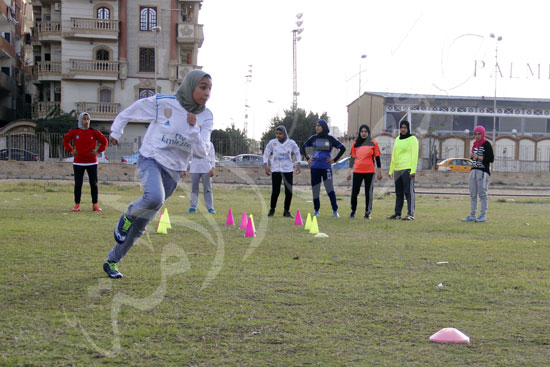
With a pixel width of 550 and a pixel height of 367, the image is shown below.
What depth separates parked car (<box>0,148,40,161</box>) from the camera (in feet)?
112

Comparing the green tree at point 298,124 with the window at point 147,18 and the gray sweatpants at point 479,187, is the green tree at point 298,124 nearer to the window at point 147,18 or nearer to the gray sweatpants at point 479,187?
the window at point 147,18

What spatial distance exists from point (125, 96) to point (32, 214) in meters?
40.4

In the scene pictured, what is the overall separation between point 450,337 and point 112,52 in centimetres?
5016

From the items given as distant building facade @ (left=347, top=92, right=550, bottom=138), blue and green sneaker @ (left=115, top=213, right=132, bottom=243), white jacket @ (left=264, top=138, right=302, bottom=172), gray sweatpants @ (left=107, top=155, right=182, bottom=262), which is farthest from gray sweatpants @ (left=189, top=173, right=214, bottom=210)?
distant building facade @ (left=347, top=92, right=550, bottom=138)

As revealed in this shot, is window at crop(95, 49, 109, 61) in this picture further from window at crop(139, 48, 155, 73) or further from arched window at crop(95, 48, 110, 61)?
window at crop(139, 48, 155, 73)

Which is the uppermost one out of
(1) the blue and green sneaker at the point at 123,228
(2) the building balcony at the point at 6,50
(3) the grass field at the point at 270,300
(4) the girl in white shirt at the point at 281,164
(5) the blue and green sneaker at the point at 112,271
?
(2) the building balcony at the point at 6,50

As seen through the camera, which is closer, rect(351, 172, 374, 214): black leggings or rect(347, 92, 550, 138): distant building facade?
rect(351, 172, 374, 214): black leggings

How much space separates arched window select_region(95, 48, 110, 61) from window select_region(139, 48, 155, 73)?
2693 millimetres

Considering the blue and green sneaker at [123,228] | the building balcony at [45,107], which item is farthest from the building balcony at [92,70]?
the blue and green sneaker at [123,228]

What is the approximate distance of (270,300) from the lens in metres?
5.16

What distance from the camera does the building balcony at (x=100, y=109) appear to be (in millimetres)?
50062

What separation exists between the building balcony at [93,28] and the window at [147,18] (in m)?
2.07

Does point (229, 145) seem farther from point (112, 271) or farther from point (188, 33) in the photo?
point (112, 271)

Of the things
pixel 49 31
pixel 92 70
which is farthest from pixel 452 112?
pixel 49 31
